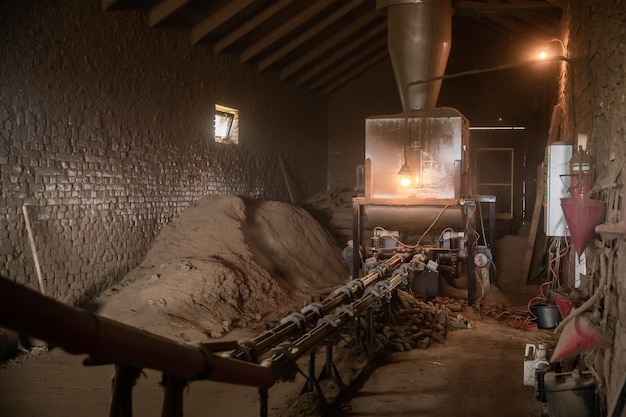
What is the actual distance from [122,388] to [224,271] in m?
6.33

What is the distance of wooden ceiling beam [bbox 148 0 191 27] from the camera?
927 cm

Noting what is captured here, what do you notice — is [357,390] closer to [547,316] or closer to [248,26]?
[547,316]

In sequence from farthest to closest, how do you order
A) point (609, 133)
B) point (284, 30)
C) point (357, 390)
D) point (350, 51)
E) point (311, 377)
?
1. point (350, 51)
2. point (284, 30)
3. point (357, 390)
4. point (609, 133)
5. point (311, 377)

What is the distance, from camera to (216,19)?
10.4m

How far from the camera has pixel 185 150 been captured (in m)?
10.7

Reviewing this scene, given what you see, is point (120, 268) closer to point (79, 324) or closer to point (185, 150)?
point (185, 150)

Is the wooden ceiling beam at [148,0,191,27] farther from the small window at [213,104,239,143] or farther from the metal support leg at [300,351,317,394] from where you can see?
the metal support leg at [300,351,317,394]

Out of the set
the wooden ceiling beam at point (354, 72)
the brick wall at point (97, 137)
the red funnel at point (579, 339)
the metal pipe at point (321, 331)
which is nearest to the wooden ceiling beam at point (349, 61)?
the wooden ceiling beam at point (354, 72)

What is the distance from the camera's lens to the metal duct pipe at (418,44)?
29.5 feet

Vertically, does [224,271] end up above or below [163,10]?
below

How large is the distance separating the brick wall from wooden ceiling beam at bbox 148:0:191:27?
17 centimetres

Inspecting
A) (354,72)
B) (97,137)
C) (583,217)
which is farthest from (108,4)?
(354,72)

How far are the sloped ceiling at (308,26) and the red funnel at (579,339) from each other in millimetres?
6572

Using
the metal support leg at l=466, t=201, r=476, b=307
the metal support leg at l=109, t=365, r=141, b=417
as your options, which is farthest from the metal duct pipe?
the metal support leg at l=109, t=365, r=141, b=417
